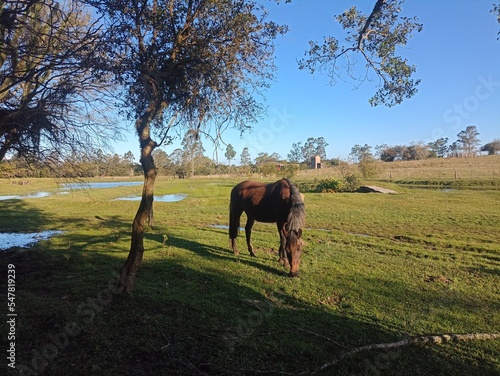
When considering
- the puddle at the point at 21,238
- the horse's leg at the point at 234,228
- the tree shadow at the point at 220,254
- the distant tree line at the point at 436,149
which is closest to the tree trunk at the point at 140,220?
the tree shadow at the point at 220,254

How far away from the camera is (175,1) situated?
5938 mm

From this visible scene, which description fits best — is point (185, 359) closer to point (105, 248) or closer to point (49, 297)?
point (49, 297)

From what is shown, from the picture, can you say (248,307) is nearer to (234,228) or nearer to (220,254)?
(220,254)

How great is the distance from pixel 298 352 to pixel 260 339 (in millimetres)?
541

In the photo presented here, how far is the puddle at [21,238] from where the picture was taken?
9867 millimetres

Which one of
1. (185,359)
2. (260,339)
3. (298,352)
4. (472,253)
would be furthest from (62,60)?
(472,253)

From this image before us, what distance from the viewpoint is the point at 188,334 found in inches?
160

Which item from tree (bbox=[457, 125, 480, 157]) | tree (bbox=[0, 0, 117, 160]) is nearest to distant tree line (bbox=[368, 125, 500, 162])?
tree (bbox=[457, 125, 480, 157])

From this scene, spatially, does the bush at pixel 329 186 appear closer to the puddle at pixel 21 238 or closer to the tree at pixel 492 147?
the puddle at pixel 21 238

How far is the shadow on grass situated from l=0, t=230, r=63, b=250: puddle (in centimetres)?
457

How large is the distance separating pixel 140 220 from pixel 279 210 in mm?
4059

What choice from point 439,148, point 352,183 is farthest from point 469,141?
point 352,183

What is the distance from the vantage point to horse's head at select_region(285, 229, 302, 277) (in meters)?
6.96

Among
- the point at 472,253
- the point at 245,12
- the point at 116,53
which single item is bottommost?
the point at 472,253
